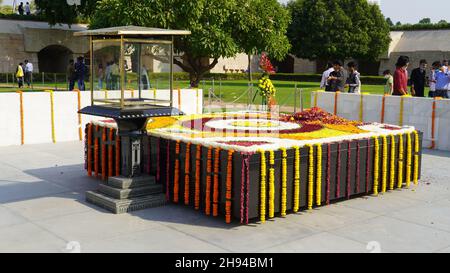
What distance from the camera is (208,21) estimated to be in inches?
1074

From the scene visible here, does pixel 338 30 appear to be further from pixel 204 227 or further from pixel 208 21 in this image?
pixel 204 227

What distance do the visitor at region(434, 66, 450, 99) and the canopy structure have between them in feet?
35.2

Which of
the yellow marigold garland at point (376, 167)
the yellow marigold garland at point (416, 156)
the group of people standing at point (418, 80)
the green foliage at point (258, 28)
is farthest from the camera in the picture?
the green foliage at point (258, 28)

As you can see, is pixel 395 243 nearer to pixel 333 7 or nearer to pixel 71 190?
pixel 71 190

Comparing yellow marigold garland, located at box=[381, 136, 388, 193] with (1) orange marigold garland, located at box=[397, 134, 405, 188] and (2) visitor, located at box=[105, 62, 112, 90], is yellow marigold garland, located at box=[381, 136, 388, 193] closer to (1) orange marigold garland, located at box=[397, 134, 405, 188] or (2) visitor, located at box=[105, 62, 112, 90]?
(1) orange marigold garland, located at box=[397, 134, 405, 188]

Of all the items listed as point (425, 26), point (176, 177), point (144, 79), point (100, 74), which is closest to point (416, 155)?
point (176, 177)

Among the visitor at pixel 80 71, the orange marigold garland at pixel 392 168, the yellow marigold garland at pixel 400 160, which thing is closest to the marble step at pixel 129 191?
Result: the orange marigold garland at pixel 392 168

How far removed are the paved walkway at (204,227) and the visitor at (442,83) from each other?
780 cm

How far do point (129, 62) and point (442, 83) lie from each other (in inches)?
459

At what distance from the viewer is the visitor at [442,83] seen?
54.2ft

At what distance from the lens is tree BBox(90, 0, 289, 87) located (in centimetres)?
2512

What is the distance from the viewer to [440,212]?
818cm

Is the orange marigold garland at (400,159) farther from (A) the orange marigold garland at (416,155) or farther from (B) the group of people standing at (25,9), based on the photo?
(B) the group of people standing at (25,9)

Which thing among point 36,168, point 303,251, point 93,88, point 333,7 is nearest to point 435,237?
point 303,251
